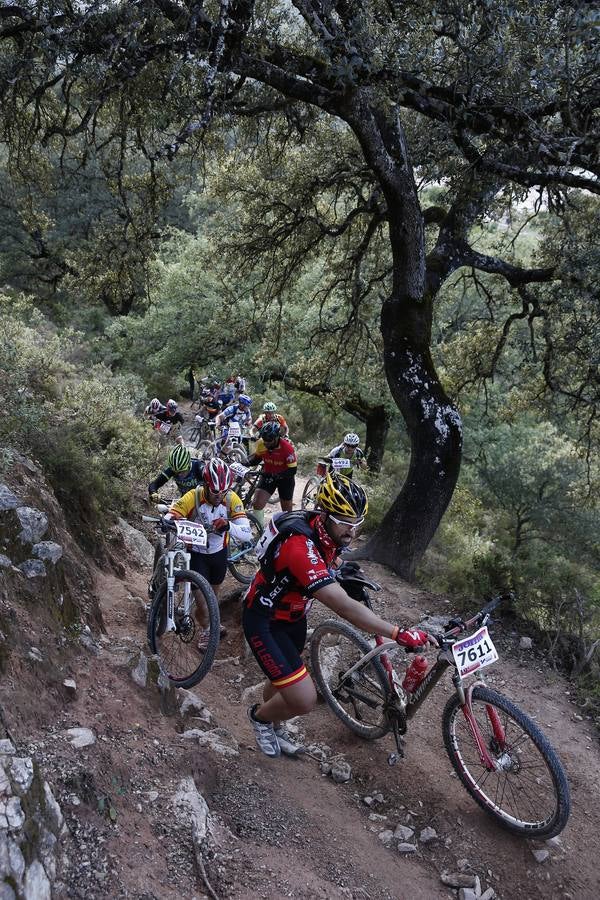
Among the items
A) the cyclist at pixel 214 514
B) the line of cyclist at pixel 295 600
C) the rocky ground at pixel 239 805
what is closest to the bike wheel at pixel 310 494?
the cyclist at pixel 214 514

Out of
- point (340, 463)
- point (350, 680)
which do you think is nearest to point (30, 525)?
point (350, 680)

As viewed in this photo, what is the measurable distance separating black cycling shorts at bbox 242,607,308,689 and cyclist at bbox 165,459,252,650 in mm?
1470

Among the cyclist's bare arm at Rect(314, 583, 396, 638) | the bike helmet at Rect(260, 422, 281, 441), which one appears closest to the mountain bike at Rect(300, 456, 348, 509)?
the bike helmet at Rect(260, 422, 281, 441)

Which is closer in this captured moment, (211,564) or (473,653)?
(473,653)

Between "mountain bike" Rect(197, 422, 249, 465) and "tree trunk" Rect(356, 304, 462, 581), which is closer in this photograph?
"tree trunk" Rect(356, 304, 462, 581)

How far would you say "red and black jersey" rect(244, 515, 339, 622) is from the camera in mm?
3998

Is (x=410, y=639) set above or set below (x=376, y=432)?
below

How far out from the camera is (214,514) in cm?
604

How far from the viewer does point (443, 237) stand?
29.9 ft

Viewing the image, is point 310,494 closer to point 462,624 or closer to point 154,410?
point 154,410

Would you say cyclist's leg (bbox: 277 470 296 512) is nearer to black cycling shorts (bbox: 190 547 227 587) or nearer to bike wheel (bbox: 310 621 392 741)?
black cycling shorts (bbox: 190 547 227 587)

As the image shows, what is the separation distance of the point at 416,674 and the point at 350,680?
2.04 ft

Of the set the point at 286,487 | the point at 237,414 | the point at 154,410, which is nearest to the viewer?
the point at 286,487

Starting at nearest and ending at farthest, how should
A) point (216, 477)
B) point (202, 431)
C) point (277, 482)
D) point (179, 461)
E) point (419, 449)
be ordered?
point (216, 477) < point (179, 461) < point (419, 449) < point (277, 482) < point (202, 431)
